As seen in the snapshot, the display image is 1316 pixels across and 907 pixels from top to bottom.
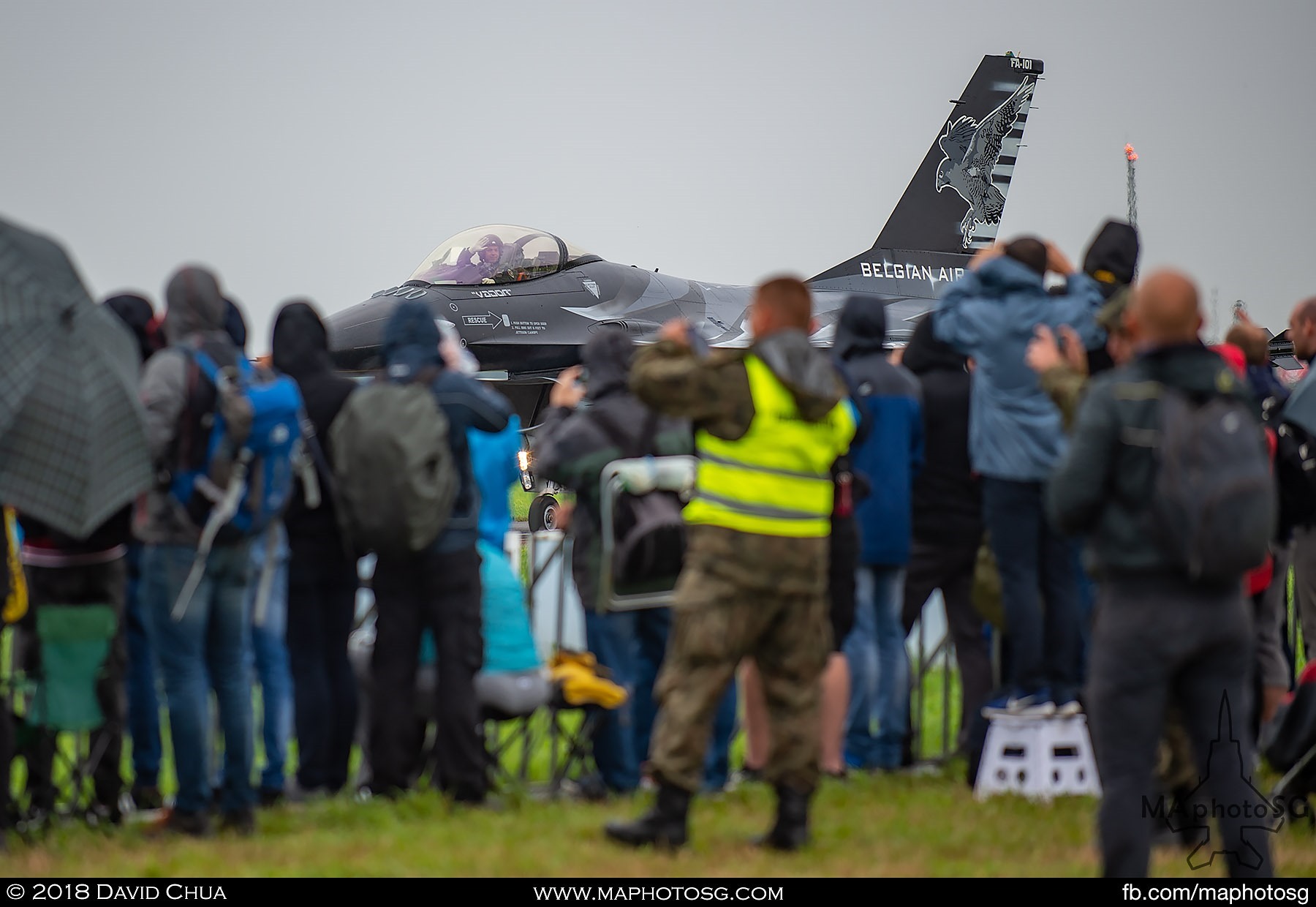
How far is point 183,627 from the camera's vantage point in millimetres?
4875

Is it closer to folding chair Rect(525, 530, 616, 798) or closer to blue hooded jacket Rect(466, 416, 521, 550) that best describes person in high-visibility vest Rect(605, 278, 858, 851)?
folding chair Rect(525, 530, 616, 798)

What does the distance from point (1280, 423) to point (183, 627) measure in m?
4.76

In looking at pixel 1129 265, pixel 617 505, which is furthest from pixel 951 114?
pixel 617 505

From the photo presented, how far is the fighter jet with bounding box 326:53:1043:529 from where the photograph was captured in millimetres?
16641

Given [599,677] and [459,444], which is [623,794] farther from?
[459,444]

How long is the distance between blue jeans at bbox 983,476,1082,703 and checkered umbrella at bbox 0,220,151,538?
11.2 feet

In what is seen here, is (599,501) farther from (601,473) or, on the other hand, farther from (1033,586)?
(1033,586)

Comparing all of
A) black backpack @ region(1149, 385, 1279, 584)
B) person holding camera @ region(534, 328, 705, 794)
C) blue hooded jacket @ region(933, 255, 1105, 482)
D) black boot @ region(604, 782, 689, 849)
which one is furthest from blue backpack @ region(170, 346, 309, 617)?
black backpack @ region(1149, 385, 1279, 584)

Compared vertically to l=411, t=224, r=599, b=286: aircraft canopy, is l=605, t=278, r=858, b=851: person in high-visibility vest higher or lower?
lower

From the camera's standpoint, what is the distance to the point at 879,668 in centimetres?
652

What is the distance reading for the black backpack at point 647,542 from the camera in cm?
558

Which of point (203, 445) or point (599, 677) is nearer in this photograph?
point (203, 445)

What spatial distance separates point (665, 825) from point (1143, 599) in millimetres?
1776

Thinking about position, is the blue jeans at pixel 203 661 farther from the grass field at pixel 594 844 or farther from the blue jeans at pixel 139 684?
the blue jeans at pixel 139 684
